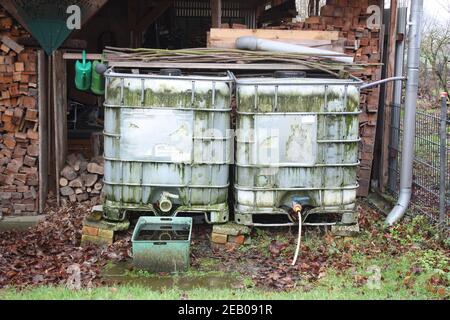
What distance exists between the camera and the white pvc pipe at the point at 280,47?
7.44 metres

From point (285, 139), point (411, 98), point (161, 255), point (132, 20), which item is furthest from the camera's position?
point (132, 20)

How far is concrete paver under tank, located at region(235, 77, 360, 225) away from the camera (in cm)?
669

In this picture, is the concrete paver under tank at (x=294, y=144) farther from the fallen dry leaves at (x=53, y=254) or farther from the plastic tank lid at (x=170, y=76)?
the fallen dry leaves at (x=53, y=254)

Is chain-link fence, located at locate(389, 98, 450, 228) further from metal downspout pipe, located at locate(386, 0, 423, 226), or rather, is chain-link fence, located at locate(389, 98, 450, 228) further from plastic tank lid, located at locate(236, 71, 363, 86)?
plastic tank lid, located at locate(236, 71, 363, 86)

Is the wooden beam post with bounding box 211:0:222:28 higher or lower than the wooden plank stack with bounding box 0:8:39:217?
higher

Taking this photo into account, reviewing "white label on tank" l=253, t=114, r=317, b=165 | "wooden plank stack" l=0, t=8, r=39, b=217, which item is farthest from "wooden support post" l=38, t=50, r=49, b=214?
"white label on tank" l=253, t=114, r=317, b=165

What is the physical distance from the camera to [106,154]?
6.82 m

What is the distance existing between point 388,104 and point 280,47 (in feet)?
7.64

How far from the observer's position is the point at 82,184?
8406 millimetres

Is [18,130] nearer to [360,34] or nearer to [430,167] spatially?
[360,34]

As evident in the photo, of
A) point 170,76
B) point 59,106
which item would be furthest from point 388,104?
point 59,106

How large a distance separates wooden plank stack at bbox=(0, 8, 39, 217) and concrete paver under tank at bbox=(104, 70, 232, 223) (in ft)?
6.80

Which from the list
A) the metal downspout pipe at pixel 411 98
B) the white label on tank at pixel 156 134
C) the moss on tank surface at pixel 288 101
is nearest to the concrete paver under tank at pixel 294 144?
the moss on tank surface at pixel 288 101
